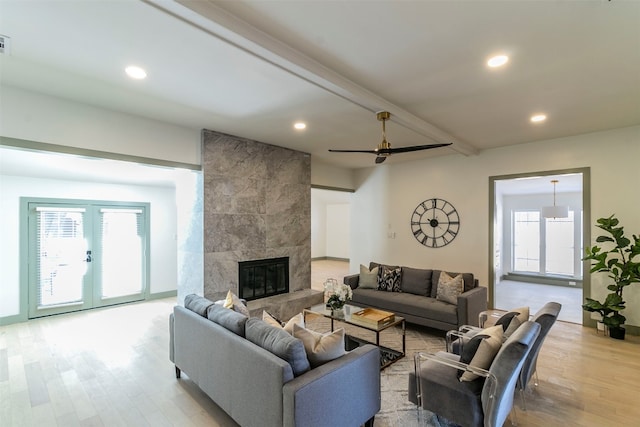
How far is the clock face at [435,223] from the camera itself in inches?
231

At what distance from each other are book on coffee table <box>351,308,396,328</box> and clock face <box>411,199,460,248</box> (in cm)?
299

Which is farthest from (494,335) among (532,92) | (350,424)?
(532,92)

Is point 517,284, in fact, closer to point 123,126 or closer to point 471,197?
point 471,197

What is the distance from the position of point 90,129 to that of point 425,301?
4881mm

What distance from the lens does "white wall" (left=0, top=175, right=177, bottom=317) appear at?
488cm

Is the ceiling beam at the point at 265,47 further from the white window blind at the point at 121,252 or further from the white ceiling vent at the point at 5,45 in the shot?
the white window blind at the point at 121,252

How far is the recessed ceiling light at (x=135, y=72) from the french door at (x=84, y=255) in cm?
413

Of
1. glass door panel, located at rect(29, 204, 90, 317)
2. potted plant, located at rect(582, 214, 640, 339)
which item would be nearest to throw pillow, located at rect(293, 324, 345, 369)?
potted plant, located at rect(582, 214, 640, 339)

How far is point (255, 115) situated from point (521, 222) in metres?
8.39

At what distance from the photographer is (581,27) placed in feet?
6.73

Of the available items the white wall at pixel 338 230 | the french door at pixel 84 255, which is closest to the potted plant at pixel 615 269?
the french door at pixel 84 255

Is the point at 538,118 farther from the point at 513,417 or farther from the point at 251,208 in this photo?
the point at 251,208

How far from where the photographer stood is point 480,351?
2.15m

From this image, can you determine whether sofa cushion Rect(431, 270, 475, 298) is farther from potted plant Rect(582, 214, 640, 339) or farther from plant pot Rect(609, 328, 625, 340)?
plant pot Rect(609, 328, 625, 340)
